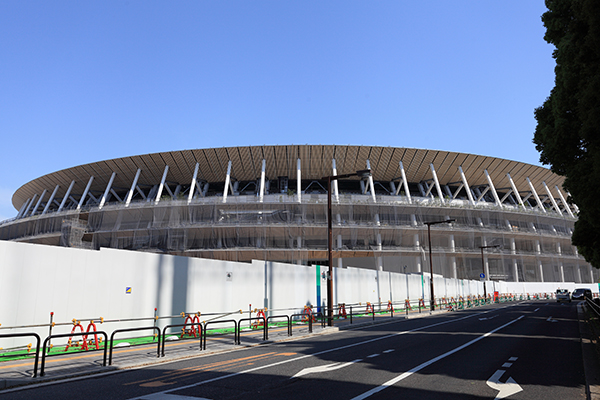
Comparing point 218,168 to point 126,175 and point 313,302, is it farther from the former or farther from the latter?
point 313,302

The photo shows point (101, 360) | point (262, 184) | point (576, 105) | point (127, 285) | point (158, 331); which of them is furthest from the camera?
point (262, 184)

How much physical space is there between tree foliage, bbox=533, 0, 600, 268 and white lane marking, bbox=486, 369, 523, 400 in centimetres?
472

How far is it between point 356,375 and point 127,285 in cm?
947

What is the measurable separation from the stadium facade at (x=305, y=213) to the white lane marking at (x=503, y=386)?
4082 centimetres

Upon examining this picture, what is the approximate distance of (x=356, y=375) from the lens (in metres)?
8.09

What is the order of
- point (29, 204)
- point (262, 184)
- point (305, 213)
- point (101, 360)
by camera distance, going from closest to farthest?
point (101, 360) < point (305, 213) < point (262, 184) < point (29, 204)

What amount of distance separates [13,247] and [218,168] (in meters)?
46.1

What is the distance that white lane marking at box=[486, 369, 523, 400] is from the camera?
6.57 meters

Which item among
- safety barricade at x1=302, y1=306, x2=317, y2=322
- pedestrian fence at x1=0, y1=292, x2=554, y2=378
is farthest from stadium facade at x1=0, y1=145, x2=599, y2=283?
safety barricade at x1=302, y1=306, x2=317, y2=322

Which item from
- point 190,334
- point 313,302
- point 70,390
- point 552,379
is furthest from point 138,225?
point 552,379

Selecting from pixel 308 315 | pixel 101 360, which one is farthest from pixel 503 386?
pixel 308 315

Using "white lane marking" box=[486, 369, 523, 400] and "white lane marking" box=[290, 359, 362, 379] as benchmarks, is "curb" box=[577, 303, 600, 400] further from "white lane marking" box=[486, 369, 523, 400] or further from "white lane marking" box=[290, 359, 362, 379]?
"white lane marking" box=[290, 359, 362, 379]

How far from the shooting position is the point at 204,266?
17.5m

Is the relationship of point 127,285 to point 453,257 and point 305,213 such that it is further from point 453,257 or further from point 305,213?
point 453,257
